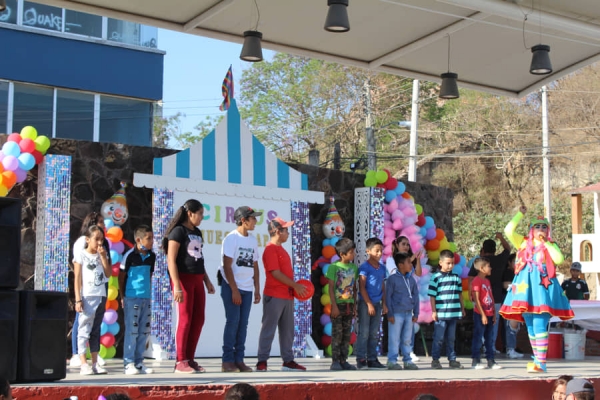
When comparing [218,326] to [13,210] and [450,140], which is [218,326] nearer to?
Answer: [13,210]

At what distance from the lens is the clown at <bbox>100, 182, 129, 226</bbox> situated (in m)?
10.7

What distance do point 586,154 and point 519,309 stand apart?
29518mm

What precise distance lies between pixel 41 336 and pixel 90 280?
2016mm

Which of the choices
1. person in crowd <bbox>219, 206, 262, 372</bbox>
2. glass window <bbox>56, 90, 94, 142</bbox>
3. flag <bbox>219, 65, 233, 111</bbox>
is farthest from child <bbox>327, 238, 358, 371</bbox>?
glass window <bbox>56, 90, 94, 142</bbox>

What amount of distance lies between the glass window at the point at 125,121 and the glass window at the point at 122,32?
155cm

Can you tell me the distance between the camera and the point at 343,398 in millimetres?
6770

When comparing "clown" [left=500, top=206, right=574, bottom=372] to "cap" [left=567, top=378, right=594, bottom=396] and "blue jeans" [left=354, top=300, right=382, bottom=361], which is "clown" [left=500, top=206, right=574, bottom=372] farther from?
"cap" [left=567, top=378, right=594, bottom=396]

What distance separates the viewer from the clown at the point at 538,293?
29.5 ft

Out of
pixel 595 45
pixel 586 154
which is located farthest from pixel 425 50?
pixel 586 154

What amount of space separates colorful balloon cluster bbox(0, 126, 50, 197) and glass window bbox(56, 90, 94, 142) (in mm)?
11211

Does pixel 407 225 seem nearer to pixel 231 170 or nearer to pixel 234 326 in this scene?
pixel 231 170

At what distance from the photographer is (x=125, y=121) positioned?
73.7 feet

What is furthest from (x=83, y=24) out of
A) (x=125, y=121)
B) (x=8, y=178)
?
(x=8, y=178)

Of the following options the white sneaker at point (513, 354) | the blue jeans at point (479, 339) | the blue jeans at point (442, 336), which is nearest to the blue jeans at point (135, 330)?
the blue jeans at point (442, 336)
